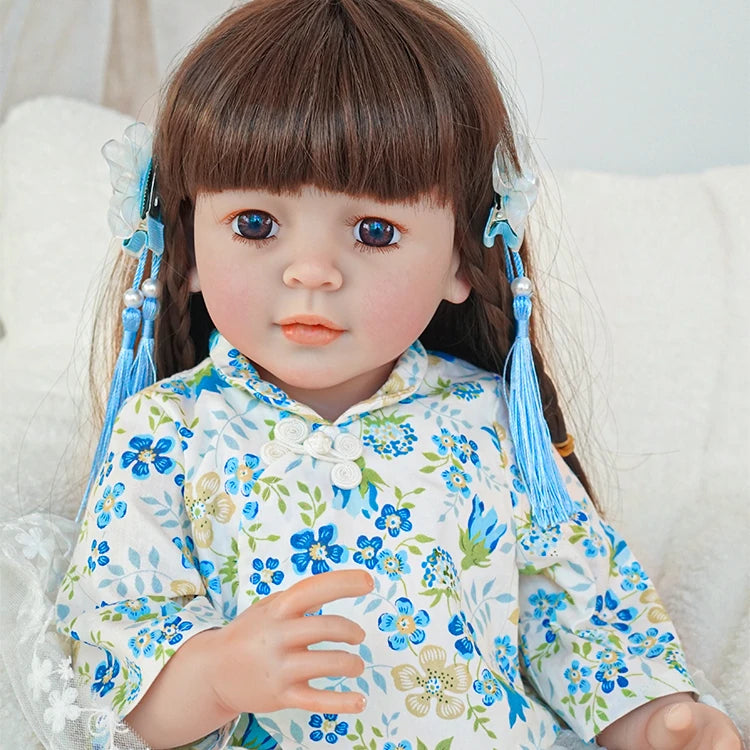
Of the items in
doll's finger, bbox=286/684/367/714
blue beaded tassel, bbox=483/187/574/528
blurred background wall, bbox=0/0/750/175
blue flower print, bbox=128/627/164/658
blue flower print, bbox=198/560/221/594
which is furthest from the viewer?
blurred background wall, bbox=0/0/750/175

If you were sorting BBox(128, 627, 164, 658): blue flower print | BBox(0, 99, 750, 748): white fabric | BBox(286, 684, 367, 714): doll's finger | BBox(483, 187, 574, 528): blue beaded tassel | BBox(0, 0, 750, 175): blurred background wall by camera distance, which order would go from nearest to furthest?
BBox(286, 684, 367, 714): doll's finger → BBox(128, 627, 164, 658): blue flower print → BBox(483, 187, 574, 528): blue beaded tassel → BBox(0, 99, 750, 748): white fabric → BBox(0, 0, 750, 175): blurred background wall

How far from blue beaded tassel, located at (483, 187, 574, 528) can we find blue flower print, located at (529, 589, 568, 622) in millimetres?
91

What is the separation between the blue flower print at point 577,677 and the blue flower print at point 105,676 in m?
0.48

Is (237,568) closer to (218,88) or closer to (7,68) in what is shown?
(218,88)

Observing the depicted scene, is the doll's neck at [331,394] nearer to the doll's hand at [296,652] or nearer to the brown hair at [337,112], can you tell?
the brown hair at [337,112]

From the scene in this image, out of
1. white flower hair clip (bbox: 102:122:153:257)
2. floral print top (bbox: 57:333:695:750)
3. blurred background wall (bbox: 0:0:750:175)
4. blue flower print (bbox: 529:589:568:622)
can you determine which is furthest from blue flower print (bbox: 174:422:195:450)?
blurred background wall (bbox: 0:0:750:175)

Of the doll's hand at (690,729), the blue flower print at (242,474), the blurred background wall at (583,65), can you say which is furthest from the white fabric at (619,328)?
the blue flower print at (242,474)

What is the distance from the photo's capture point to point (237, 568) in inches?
45.4

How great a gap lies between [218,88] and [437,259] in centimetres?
27

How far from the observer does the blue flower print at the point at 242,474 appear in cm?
116

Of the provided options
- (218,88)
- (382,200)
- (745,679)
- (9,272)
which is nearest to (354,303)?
(382,200)

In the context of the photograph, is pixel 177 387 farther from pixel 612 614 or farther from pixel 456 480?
pixel 612 614

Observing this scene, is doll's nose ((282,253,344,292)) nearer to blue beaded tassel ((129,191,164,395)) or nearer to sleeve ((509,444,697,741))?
blue beaded tassel ((129,191,164,395))

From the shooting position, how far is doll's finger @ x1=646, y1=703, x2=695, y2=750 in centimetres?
115
